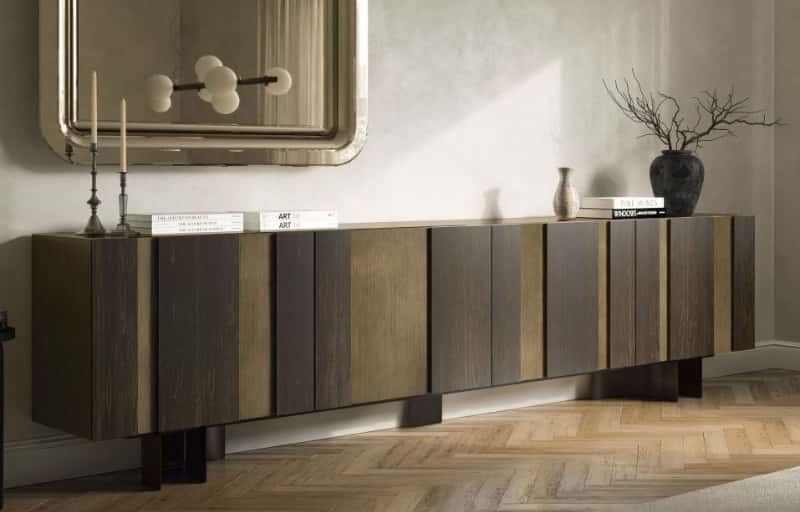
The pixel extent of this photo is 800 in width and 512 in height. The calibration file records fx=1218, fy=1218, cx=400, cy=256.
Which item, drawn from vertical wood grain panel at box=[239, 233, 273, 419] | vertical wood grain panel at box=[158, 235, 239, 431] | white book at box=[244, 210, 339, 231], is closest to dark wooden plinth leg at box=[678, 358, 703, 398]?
white book at box=[244, 210, 339, 231]

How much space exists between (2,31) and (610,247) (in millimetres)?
2252

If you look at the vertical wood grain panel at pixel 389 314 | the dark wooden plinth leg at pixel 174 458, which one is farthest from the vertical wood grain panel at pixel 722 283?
the dark wooden plinth leg at pixel 174 458

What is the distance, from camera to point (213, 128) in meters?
3.85

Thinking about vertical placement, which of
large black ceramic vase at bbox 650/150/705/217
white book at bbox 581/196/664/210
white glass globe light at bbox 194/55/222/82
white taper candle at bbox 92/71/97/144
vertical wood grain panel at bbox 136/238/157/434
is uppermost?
white glass globe light at bbox 194/55/222/82

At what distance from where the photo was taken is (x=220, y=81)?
3.83 metres

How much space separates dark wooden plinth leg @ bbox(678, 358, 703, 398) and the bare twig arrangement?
2.91 ft

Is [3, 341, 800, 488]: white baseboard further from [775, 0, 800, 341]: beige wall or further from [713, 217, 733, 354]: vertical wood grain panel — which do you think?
[713, 217, 733, 354]: vertical wood grain panel

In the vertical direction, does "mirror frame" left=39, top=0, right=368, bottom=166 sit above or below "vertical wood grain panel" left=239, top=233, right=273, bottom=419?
above

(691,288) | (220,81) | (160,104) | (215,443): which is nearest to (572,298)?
(691,288)

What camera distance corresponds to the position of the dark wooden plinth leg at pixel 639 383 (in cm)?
487

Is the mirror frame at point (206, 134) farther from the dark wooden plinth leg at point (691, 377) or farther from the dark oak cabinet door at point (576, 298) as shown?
the dark wooden plinth leg at point (691, 377)

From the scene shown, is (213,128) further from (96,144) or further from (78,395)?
(78,395)

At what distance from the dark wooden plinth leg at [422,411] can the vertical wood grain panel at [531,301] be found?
1.18 feet

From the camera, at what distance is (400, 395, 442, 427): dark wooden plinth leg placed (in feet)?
14.5
